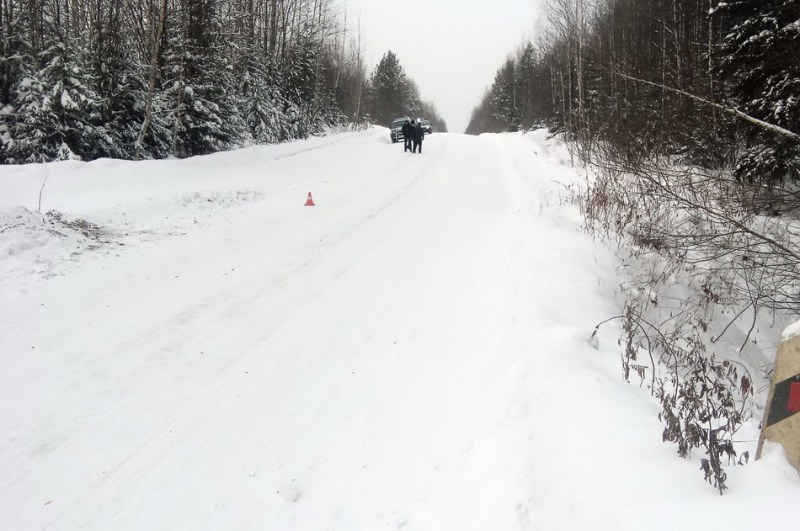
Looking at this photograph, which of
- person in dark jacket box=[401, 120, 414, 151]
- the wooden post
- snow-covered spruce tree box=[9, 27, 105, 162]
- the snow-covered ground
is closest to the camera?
the wooden post

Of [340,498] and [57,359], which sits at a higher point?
[57,359]

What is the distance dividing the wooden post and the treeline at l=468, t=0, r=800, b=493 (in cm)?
22

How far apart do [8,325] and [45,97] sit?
12145 millimetres

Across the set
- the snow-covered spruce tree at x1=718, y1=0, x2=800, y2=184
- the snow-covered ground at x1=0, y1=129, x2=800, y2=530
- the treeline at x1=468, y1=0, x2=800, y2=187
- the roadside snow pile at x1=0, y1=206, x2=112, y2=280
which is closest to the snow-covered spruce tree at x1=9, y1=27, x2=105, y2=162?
the snow-covered ground at x1=0, y1=129, x2=800, y2=530

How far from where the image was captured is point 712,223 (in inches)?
258

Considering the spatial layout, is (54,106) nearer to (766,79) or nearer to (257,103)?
(257,103)

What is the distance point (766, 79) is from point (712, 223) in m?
4.87

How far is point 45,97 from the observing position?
13.5 m

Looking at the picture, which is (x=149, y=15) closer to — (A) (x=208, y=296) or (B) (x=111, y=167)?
(B) (x=111, y=167)

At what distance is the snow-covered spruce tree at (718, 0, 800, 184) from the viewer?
8.22 metres

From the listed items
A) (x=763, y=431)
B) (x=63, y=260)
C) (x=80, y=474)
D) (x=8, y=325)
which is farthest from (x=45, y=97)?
(x=763, y=431)

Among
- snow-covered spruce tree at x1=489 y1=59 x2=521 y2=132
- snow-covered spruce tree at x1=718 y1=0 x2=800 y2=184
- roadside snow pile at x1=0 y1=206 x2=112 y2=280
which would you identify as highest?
snow-covered spruce tree at x1=489 y1=59 x2=521 y2=132

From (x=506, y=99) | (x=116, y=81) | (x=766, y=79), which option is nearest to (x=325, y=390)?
(x=766, y=79)

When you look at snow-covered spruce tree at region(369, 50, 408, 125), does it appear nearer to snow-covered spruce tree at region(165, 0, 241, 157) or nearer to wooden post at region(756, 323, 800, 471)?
snow-covered spruce tree at region(165, 0, 241, 157)
